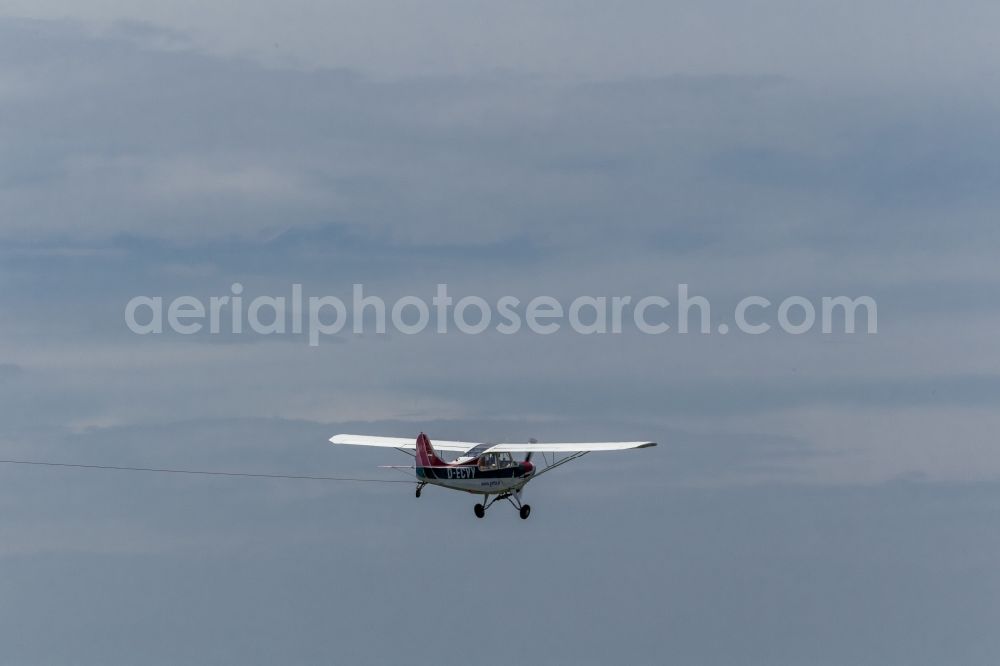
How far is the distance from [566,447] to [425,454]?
12794 millimetres

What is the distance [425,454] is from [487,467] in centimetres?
487

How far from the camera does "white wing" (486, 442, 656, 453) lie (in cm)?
11538

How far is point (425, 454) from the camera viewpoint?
370ft

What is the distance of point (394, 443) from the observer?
413ft

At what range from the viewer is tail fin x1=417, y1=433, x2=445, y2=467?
112562 mm

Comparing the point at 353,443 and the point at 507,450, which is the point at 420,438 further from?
the point at 353,443

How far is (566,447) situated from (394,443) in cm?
1542

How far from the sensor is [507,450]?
11481 centimetres

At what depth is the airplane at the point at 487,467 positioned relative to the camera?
112625mm

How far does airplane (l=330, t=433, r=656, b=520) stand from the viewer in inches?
4434

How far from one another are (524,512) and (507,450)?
16.3 ft

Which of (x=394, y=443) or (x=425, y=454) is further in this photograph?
(x=394, y=443)

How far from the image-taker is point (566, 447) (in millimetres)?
119500

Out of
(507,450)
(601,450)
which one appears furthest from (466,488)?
(601,450)
